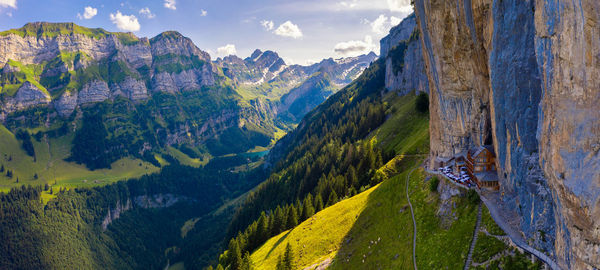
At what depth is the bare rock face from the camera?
52.6ft

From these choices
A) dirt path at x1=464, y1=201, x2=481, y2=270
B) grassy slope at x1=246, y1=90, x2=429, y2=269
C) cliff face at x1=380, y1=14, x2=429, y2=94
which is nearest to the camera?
dirt path at x1=464, y1=201, x2=481, y2=270

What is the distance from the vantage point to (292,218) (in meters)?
74.9

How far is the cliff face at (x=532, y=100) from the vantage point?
54.8ft

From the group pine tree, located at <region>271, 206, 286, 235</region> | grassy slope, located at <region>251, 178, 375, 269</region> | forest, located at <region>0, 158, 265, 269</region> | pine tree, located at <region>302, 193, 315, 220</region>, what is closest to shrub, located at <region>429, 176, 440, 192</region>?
grassy slope, located at <region>251, 178, 375, 269</region>

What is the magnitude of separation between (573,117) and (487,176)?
18521mm

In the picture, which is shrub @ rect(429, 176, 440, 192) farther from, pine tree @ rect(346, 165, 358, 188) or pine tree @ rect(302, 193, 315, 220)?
pine tree @ rect(302, 193, 315, 220)

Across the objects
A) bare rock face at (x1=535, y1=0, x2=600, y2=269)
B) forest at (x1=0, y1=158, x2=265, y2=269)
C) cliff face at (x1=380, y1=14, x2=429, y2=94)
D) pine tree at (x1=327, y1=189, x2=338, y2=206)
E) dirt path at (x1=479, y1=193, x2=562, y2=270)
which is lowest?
forest at (x1=0, y1=158, x2=265, y2=269)

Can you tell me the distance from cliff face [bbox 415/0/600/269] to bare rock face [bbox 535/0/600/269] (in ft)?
0.20

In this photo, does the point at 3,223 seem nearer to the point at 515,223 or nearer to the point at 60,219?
the point at 60,219

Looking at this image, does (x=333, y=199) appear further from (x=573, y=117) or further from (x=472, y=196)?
(x=573, y=117)

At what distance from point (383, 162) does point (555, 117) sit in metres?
63.3

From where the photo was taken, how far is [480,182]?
34.2 m

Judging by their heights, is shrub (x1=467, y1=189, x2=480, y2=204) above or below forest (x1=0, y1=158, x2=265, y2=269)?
above

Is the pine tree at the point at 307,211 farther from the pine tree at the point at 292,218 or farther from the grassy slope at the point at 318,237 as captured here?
the grassy slope at the point at 318,237
